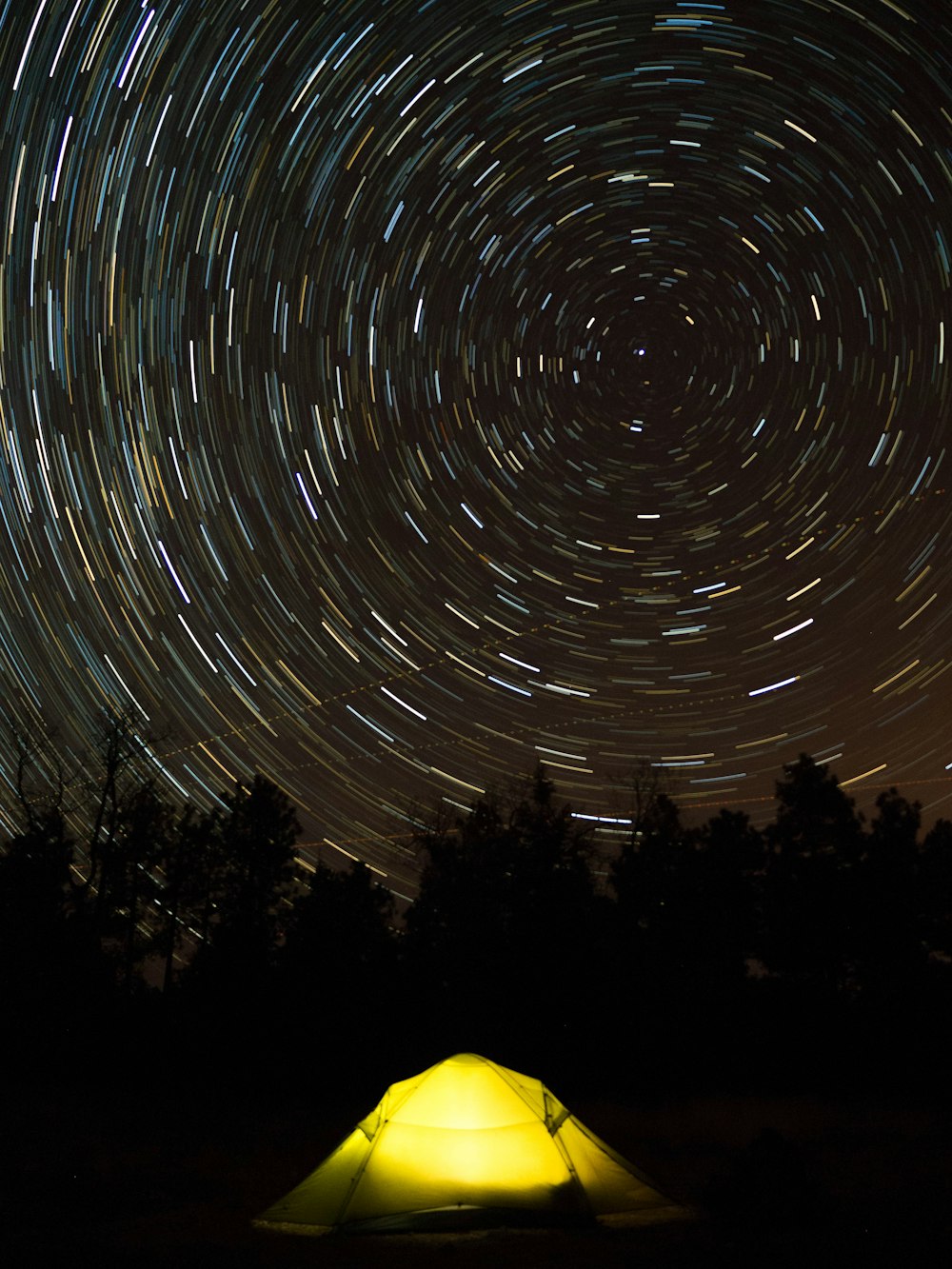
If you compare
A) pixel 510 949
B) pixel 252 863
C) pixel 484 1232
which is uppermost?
pixel 252 863

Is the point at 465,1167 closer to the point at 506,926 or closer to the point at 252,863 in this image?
the point at 506,926

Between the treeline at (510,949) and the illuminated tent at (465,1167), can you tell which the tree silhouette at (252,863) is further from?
the illuminated tent at (465,1167)

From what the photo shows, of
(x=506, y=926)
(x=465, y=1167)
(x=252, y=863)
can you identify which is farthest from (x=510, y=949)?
(x=465, y=1167)

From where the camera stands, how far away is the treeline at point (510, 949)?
28688 mm

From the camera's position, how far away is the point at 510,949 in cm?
3300

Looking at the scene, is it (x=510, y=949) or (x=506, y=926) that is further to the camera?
(x=506, y=926)

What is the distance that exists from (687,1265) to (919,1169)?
7.97 meters

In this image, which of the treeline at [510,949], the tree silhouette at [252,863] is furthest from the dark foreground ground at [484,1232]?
the tree silhouette at [252,863]

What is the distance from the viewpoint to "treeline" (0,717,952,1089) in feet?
94.1

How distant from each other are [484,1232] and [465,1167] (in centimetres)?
86

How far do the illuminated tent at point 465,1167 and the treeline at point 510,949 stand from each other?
16007 millimetres

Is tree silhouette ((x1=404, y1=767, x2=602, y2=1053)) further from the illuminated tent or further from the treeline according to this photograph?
the illuminated tent

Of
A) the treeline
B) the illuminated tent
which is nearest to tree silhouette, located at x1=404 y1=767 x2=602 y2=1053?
the treeline

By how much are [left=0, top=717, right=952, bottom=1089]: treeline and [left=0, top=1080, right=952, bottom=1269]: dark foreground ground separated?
4.25 metres
